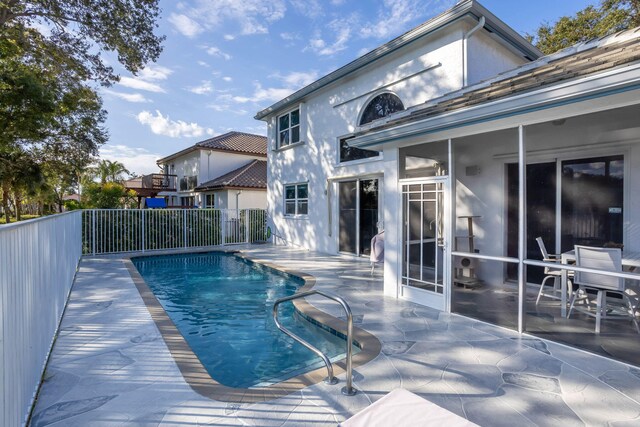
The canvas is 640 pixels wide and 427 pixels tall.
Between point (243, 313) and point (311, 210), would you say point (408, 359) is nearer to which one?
point (243, 313)

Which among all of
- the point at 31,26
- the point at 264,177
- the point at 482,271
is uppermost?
the point at 31,26

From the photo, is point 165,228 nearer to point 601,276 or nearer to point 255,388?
point 255,388

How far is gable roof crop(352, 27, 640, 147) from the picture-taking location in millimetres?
3528

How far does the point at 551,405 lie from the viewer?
2.95 metres

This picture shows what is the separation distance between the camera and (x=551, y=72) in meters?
4.07

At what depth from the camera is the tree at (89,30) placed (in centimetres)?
1005

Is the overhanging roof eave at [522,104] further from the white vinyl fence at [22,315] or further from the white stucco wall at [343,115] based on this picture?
the white vinyl fence at [22,315]

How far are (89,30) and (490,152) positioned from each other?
1270 centimetres

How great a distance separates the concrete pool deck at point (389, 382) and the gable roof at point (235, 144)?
1824cm

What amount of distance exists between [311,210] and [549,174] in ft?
28.2

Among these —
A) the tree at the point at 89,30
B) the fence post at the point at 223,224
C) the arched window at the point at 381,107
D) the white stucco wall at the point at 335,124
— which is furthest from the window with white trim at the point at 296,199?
the tree at the point at 89,30

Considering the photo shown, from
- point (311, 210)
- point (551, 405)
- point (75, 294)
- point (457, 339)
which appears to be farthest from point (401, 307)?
point (311, 210)

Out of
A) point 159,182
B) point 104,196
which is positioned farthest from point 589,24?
point 159,182

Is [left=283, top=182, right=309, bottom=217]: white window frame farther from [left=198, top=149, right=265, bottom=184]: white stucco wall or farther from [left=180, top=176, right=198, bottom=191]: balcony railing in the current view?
[left=180, top=176, right=198, bottom=191]: balcony railing
